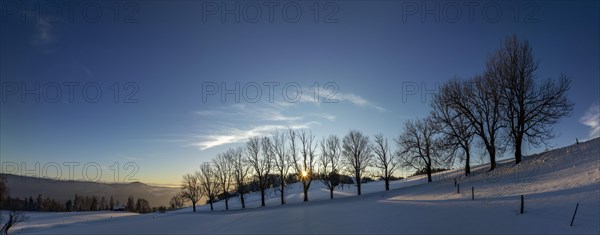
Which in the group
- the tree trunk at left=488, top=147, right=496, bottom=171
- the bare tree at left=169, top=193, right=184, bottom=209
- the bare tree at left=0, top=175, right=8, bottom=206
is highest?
the tree trunk at left=488, top=147, right=496, bottom=171

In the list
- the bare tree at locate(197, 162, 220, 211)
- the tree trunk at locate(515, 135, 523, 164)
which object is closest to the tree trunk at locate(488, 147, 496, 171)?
the tree trunk at locate(515, 135, 523, 164)

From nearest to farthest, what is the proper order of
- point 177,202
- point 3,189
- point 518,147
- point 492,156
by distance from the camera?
point 518,147
point 492,156
point 3,189
point 177,202

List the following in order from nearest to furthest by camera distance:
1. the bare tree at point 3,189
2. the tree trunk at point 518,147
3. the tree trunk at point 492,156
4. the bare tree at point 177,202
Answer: the tree trunk at point 518,147 < the tree trunk at point 492,156 < the bare tree at point 3,189 < the bare tree at point 177,202

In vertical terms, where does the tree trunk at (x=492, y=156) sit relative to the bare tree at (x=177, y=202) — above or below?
above

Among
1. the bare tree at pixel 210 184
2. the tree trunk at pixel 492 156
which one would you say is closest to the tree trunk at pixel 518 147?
the tree trunk at pixel 492 156

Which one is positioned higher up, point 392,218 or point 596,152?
point 596,152

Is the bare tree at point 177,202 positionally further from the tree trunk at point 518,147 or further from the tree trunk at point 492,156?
the tree trunk at point 518,147

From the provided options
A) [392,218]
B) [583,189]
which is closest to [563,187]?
[583,189]

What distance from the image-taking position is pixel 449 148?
37438mm

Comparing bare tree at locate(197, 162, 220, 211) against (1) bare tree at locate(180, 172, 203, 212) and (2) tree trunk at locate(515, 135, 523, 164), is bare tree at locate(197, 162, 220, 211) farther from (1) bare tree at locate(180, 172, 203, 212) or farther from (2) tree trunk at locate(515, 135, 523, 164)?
(2) tree trunk at locate(515, 135, 523, 164)

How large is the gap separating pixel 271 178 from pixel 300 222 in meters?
39.6

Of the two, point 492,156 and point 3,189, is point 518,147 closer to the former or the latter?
point 492,156

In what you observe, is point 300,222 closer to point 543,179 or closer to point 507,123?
point 543,179

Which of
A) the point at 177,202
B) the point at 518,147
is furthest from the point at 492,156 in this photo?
the point at 177,202
